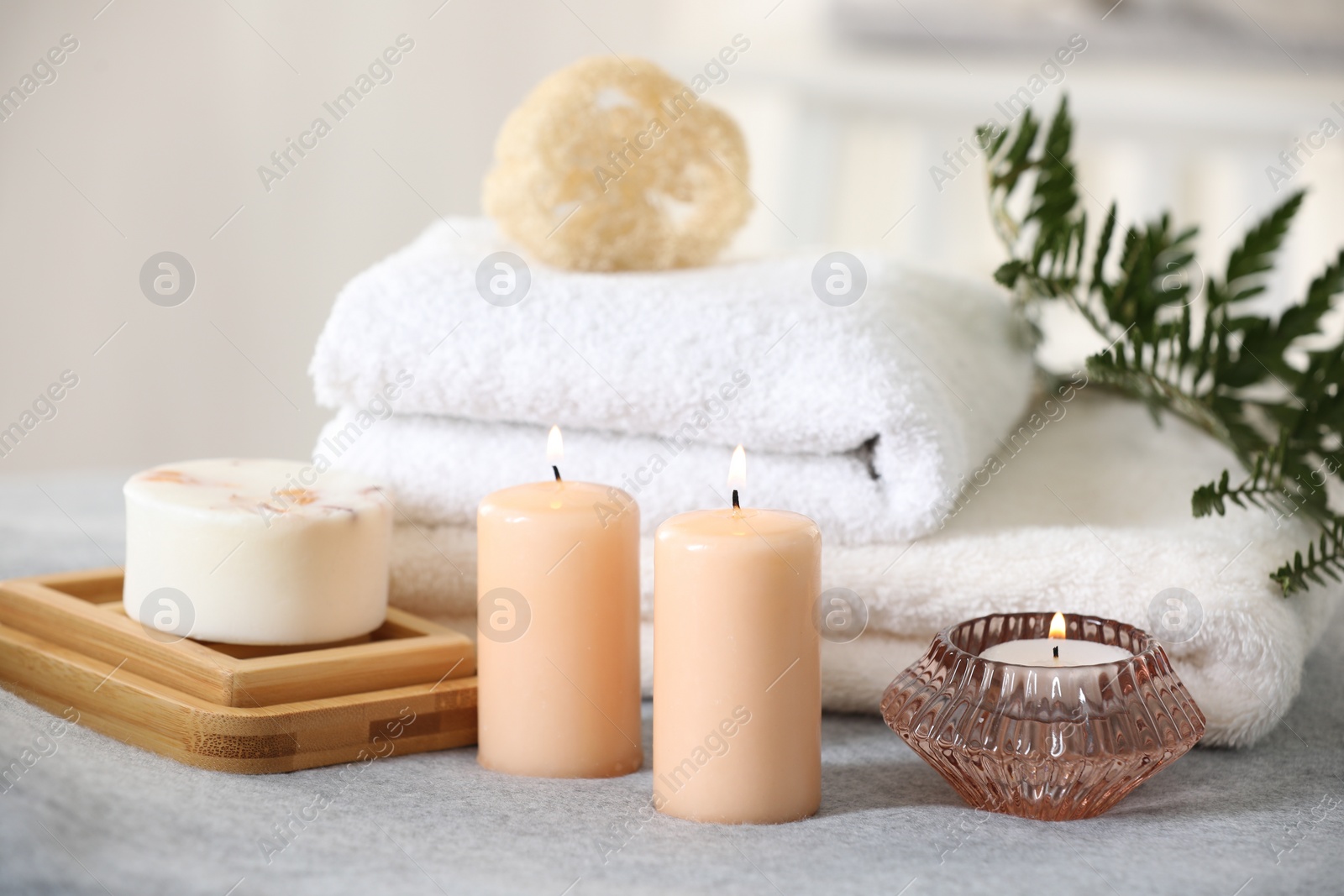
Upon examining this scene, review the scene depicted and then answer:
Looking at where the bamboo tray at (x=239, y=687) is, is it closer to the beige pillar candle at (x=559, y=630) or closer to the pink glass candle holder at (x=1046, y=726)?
the beige pillar candle at (x=559, y=630)

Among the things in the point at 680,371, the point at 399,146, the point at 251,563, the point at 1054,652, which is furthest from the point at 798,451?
the point at 399,146

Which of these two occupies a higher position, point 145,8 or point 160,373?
point 145,8

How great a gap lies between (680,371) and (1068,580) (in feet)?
0.73

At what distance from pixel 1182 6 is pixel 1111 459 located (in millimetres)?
1145

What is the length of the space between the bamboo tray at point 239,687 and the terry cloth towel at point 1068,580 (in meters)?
0.10

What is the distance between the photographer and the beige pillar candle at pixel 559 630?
0.58m

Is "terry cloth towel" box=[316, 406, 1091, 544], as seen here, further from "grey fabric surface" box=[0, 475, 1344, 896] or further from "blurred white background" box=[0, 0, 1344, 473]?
"blurred white background" box=[0, 0, 1344, 473]

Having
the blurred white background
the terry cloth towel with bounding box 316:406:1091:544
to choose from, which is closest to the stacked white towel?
the terry cloth towel with bounding box 316:406:1091:544

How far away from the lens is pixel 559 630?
579mm

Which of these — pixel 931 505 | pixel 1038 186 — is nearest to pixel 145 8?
pixel 1038 186

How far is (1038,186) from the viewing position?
0.80 metres

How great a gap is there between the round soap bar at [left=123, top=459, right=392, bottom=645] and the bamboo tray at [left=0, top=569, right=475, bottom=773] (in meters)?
0.01

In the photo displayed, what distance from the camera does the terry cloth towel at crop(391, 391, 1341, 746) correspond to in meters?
0.61

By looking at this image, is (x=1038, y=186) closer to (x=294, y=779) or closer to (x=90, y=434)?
(x=294, y=779)
